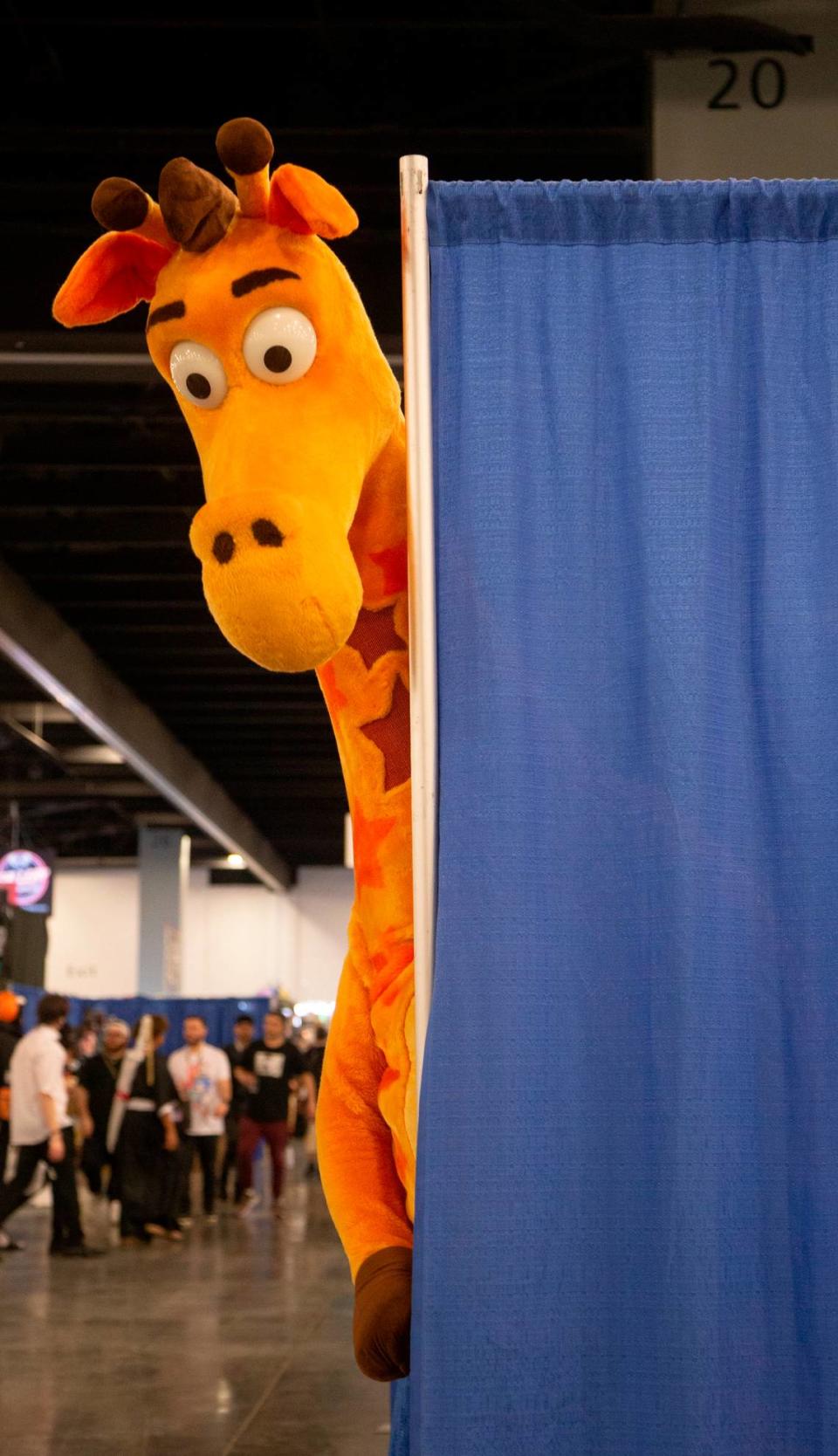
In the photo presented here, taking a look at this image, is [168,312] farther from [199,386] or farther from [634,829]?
[634,829]

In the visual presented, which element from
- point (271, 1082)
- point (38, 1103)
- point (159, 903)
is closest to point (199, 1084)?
point (271, 1082)

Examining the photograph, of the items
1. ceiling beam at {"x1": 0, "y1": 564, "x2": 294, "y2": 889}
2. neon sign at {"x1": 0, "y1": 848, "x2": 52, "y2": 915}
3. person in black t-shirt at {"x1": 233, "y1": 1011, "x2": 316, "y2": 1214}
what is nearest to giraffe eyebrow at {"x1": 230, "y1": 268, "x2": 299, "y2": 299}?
ceiling beam at {"x1": 0, "y1": 564, "x2": 294, "y2": 889}

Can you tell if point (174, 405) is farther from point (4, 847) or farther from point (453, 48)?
point (4, 847)

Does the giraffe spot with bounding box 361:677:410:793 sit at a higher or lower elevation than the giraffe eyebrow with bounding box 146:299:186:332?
lower

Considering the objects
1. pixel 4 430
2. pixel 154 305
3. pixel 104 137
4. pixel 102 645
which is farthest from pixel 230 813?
pixel 154 305

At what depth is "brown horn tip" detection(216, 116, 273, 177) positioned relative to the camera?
87.7 inches

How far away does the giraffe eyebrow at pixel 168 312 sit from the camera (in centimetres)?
233

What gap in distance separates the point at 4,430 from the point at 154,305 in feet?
22.8

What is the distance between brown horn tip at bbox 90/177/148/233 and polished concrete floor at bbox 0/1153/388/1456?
429cm

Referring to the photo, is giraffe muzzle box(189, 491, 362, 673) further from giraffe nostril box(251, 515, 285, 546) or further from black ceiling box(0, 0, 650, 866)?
black ceiling box(0, 0, 650, 866)

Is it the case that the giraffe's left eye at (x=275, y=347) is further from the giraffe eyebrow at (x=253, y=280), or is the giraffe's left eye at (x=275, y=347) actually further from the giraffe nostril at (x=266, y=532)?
the giraffe nostril at (x=266, y=532)

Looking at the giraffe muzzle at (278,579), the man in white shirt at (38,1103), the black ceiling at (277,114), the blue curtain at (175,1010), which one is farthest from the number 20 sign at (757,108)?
the blue curtain at (175,1010)

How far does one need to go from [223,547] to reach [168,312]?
0.48 metres

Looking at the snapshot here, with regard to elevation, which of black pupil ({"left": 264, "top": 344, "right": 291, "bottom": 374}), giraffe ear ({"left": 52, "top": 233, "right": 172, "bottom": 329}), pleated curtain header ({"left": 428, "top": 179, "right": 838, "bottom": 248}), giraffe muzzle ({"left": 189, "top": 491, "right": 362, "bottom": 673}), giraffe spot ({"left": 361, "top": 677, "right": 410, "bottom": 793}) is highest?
pleated curtain header ({"left": 428, "top": 179, "right": 838, "bottom": 248})
